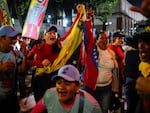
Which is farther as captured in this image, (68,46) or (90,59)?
(68,46)

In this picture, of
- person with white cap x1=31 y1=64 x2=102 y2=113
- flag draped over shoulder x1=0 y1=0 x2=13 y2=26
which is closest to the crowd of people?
person with white cap x1=31 y1=64 x2=102 y2=113

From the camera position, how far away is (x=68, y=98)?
11.2 ft

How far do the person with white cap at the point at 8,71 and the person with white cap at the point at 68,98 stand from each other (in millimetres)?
1316

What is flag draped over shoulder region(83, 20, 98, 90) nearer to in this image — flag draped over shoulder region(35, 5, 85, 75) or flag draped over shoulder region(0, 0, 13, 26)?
flag draped over shoulder region(35, 5, 85, 75)

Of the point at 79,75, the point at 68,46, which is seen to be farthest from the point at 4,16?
the point at 79,75

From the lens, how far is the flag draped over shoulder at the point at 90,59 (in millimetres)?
5720

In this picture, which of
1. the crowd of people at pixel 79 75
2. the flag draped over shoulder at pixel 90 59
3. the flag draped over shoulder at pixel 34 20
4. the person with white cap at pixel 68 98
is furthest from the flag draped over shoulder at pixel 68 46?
the flag draped over shoulder at pixel 34 20

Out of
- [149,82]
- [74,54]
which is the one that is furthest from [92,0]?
[149,82]

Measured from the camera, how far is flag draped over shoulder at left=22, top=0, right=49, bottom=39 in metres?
10.2

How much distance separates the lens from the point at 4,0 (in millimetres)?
8852

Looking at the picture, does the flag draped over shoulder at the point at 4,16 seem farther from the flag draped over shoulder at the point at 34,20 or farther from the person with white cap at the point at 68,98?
the person with white cap at the point at 68,98

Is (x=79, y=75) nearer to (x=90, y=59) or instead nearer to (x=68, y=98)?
(x=68, y=98)

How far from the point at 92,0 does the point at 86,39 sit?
26.6m

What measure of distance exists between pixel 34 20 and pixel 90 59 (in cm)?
508
